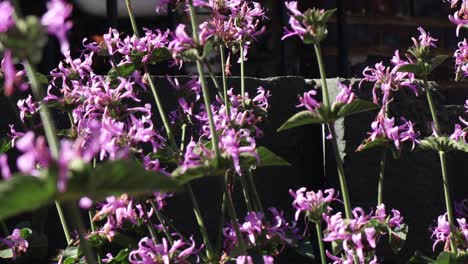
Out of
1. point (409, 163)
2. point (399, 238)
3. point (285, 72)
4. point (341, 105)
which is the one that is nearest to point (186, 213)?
point (409, 163)

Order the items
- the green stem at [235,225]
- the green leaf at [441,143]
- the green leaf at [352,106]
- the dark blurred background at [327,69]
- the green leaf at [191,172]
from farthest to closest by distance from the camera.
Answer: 1. the dark blurred background at [327,69]
2. the green leaf at [441,143]
3. the green leaf at [352,106]
4. the green stem at [235,225]
5. the green leaf at [191,172]

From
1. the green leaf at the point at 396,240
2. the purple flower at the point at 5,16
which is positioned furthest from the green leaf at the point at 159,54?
the purple flower at the point at 5,16

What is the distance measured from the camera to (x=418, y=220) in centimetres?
312

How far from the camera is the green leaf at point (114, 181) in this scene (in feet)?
3.34

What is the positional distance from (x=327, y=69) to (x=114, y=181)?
4023mm

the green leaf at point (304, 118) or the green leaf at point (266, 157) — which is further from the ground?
the green leaf at point (304, 118)

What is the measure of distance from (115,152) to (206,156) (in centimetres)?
16

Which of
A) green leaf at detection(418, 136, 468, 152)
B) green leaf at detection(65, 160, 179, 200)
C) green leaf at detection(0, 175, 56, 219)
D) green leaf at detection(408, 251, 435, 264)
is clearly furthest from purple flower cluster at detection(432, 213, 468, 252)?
green leaf at detection(0, 175, 56, 219)

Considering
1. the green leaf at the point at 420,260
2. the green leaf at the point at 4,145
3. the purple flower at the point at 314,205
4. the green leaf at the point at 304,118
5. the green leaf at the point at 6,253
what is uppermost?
the green leaf at the point at 304,118

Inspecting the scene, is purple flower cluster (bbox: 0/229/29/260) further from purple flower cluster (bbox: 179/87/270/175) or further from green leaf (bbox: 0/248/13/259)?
purple flower cluster (bbox: 179/87/270/175)

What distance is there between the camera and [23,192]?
944mm

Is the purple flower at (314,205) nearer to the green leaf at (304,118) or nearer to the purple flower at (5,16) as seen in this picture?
the green leaf at (304,118)

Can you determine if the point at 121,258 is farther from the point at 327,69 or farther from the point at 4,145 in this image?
the point at 327,69

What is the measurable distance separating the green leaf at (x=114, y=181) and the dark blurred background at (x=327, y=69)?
1.69m
